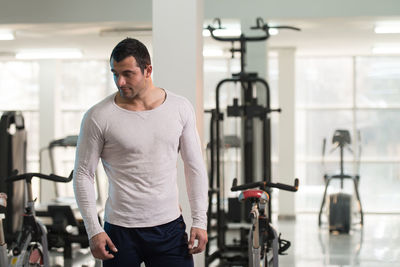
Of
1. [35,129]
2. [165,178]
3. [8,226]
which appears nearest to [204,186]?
[165,178]

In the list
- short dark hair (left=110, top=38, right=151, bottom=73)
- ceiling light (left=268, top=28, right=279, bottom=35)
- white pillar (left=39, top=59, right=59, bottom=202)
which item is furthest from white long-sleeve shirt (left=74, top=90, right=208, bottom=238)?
white pillar (left=39, top=59, right=59, bottom=202)

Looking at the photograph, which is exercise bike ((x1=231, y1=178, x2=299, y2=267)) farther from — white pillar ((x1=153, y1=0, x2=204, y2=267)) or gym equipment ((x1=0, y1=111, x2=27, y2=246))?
gym equipment ((x1=0, y1=111, x2=27, y2=246))

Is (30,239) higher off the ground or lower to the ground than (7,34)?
lower

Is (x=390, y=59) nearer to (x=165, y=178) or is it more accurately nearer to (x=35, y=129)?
(x=35, y=129)

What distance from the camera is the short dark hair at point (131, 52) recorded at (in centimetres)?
202

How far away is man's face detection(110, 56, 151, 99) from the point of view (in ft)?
6.60

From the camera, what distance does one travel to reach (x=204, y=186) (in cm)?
218

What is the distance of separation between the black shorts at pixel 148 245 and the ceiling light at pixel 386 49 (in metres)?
8.59

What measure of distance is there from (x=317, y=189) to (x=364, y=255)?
4206 millimetres

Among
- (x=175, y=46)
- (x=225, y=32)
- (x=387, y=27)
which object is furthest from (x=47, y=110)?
(x=175, y=46)

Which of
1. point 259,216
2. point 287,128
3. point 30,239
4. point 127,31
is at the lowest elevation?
point 30,239

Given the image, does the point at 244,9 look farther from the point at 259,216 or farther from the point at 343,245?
the point at 259,216

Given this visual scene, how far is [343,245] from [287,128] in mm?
3121

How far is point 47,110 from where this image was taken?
11.3 meters
